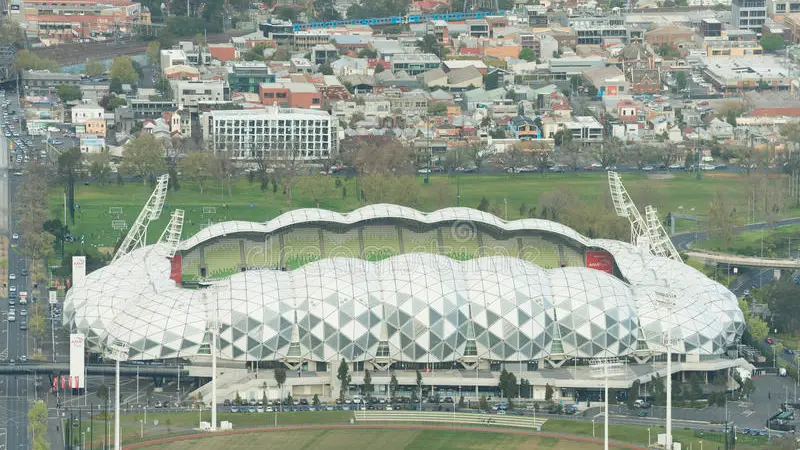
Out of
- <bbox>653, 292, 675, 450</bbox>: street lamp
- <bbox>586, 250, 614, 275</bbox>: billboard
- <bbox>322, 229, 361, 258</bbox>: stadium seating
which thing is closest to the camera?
<bbox>653, 292, 675, 450</bbox>: street lamp

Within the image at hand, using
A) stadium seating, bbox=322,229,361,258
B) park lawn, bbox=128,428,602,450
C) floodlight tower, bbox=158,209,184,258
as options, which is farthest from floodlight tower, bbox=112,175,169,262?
park lawn, bbox=128,428,602,450

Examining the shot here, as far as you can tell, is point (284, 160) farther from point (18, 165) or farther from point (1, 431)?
point (1, 431)

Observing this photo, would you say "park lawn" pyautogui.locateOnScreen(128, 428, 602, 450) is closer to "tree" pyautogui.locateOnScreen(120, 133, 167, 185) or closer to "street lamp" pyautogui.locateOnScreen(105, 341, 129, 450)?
"street lamp" pyautogui.locateOnScreen(105, 341, 129, 450)

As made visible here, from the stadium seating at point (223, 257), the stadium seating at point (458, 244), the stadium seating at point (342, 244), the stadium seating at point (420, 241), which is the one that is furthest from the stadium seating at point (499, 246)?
the stadium seating at point (223, 257)

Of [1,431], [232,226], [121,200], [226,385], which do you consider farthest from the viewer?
[121,200]

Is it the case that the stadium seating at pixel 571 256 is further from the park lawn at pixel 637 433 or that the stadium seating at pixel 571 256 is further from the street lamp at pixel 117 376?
the street lamp at pixel 117 376

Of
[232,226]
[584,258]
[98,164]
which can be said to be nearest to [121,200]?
[98,164]
